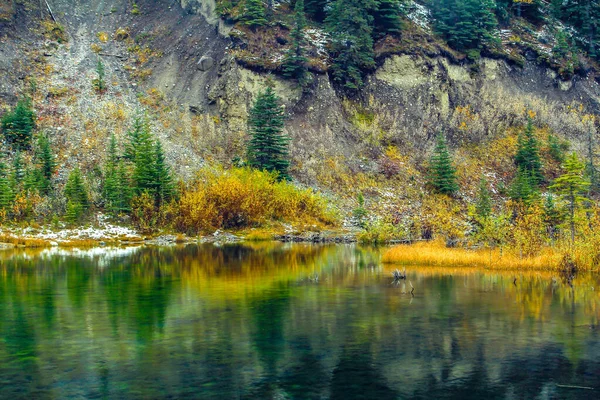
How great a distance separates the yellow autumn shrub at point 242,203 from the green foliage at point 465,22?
48301 mm

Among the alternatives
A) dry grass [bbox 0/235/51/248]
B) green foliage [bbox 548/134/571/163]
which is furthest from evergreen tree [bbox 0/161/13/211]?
green foliage [bbox 548/134/571/163]

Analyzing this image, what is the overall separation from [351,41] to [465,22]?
22.4 meters

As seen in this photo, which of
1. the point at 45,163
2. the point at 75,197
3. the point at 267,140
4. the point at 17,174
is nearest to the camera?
the point at 75,197

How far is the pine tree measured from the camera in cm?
10881

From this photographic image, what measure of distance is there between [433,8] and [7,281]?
102 metres

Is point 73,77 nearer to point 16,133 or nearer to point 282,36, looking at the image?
point 16,133

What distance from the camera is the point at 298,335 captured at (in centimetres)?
2942

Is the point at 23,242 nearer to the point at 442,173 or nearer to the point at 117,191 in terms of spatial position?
the point at 117,191

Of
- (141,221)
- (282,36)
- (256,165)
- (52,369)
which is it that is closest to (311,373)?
(52,369)

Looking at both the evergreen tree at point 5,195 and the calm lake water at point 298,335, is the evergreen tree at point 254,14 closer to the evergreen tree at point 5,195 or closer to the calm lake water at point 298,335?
the evergreen tree at point 5,195

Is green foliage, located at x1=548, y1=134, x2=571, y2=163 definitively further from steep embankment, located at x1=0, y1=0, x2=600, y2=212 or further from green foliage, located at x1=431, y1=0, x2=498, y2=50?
green foliage, located at x1=431, y1=0, x2=498, y2=50

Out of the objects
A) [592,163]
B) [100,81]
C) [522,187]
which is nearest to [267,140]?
[100,81]

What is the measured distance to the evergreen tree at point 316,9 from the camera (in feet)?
399

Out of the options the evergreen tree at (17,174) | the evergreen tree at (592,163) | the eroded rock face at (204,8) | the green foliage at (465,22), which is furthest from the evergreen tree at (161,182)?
the evergreen tree at (592,163)
